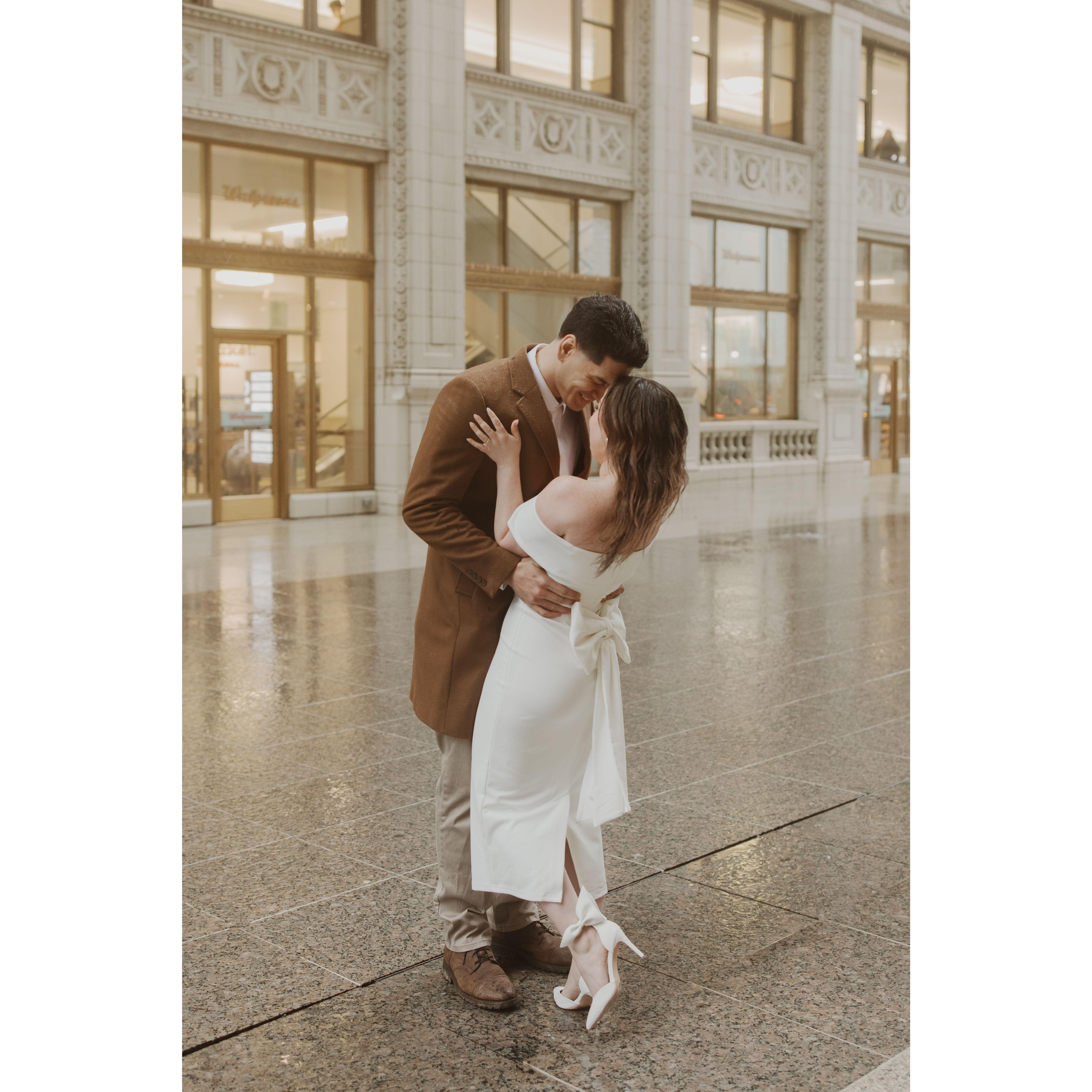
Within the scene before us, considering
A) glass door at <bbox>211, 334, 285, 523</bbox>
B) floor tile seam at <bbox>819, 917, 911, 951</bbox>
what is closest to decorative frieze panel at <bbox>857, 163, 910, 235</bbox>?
glass door at <bbox>211, 334, 285, 523</bbox>

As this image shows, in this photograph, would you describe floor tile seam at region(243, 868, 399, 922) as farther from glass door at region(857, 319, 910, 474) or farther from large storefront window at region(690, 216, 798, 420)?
glass door at region(857, 319, 910, 474)

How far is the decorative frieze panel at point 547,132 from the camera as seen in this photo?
63.7 feet

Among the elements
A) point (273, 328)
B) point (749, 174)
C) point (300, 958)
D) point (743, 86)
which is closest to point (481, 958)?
point (300, 958)

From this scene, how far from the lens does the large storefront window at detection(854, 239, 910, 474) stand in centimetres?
2795

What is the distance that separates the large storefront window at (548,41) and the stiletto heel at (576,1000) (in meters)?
17.8

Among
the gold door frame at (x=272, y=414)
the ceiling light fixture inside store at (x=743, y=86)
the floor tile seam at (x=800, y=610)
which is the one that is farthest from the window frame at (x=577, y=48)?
the floor tile seam at (x=800, y=610)

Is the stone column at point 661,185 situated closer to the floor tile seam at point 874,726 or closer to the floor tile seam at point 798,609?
the floor tile seam at point 798,609

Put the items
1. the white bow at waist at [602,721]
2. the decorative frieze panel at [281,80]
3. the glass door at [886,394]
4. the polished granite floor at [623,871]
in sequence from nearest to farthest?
the polished granite floor at [623,871] → the white bow at waist at [602,721] → the decorative frieze panel at [281,80] → the glass door at [886,394]

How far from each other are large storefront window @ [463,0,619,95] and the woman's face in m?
17.2

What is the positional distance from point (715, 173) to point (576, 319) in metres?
21.9

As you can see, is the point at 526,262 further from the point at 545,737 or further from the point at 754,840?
the point at 545,737

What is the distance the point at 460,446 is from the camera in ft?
11.0

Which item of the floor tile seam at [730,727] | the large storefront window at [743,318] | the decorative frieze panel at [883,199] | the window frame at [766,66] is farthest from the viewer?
the decorative frieze panel at [883,199]

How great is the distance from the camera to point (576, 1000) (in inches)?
128
